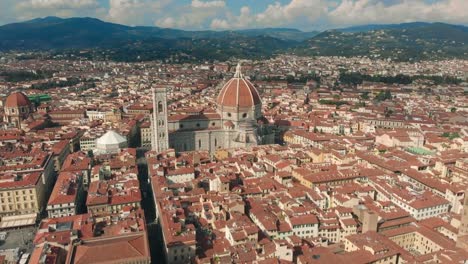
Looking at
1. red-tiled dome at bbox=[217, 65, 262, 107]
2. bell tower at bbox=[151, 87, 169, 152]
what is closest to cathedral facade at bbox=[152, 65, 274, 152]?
red-tiled dome at bbox=[217, 65, 262, 107]

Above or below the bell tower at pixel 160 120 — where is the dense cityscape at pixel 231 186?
below

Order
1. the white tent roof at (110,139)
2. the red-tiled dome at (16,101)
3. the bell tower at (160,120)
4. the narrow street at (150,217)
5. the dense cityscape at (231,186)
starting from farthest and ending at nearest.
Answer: the red-tiled dome at (16,101)
the white tent roof at (110,139)
the bell tower at (160,120)
the narrow street at (150,217)
the dense cityscape at (231,186)

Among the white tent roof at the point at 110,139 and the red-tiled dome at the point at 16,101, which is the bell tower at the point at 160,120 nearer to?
the white tent roof at the point at 110,139

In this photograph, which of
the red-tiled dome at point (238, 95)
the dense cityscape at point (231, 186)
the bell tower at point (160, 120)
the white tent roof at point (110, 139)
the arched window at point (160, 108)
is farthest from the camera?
the red-tiled dome at point (238, 95)

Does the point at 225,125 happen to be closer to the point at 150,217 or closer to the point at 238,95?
the point at 238,95

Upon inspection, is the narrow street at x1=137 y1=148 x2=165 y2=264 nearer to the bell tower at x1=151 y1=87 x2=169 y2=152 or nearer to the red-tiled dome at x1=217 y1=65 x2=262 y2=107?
the bell tower at x1=151 y1=87 x2=169 y2=152

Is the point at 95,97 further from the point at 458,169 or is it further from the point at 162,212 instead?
the point at 458,169

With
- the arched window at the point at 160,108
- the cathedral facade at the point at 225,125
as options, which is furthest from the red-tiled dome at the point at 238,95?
the arched window at the point at 160,108

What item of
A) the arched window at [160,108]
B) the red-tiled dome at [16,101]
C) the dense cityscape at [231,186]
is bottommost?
the dense cityscape at [231,186]

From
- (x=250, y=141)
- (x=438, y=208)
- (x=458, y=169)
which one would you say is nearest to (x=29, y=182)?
(x=250, y=141)

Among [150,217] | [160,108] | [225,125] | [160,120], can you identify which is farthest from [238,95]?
[150,217]
